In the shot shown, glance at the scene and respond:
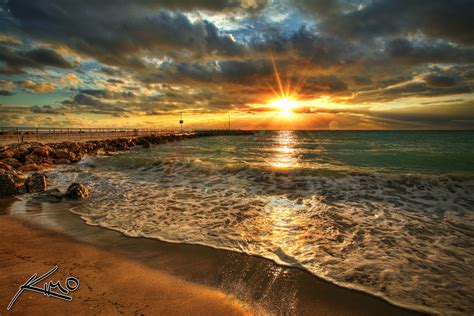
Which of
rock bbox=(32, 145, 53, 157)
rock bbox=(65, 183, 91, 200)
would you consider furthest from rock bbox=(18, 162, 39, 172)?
rock bbox=(65, 183, 91, 200)

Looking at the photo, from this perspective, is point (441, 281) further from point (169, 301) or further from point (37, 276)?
point (37, 276)

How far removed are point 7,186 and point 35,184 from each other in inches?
29.9

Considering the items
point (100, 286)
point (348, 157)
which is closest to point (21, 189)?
point (100, 286)

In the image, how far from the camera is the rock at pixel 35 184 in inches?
347

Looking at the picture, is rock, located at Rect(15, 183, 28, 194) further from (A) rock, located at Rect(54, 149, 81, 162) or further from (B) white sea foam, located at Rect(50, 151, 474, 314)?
(A) rock, located at Rect(54, 149, 81, 162)

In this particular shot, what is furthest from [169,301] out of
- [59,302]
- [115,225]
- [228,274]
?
[115,225]

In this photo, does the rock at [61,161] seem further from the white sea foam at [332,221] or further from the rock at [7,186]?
the rock at [7,186]

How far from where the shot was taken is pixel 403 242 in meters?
5.16

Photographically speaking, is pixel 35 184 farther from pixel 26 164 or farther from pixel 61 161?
pixel 61 161

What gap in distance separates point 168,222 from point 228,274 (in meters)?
2.88
